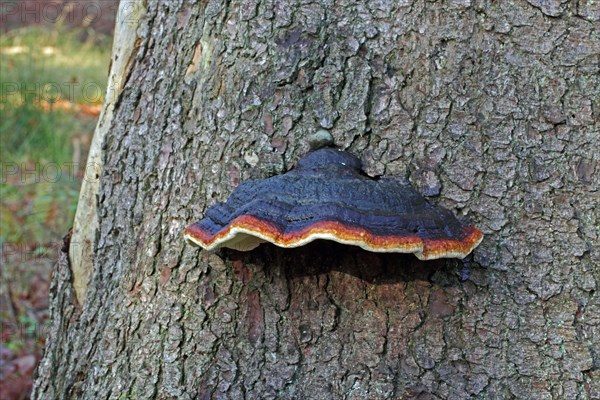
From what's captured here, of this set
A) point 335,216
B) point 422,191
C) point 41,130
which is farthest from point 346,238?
point 41,130

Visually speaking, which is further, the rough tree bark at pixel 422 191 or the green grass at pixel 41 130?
the green grass at pixel 41 130

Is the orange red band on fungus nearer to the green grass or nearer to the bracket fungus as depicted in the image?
the bracket fungus

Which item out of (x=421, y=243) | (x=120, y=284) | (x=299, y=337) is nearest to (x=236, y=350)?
(x=299, y=337)

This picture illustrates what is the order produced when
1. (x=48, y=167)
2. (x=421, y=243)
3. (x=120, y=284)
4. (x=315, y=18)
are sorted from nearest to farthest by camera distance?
(x=421, y=243) < (x=315, y=18) < (x=120, y=284) < (x=48, y=167)

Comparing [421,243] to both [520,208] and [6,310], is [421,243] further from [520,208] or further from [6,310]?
[6,310]

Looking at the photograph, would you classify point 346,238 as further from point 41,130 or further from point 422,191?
point 41,130

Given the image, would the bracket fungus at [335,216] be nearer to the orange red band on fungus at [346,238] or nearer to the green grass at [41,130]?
the orange red band on fungus at [346,238]

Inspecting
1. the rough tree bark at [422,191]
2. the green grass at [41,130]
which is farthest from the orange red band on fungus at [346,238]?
the green grass at [41,130]
